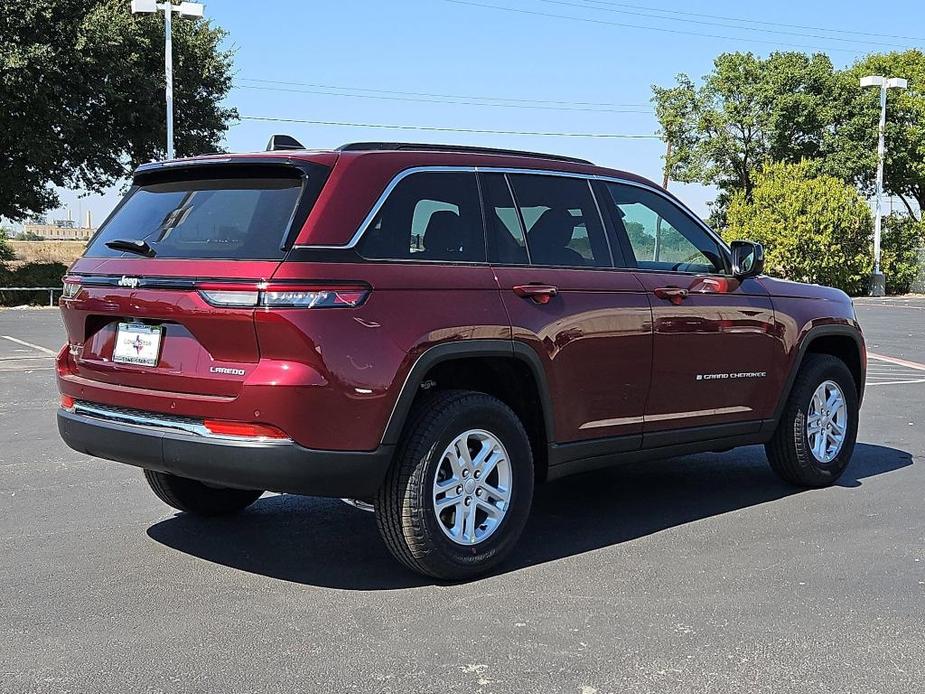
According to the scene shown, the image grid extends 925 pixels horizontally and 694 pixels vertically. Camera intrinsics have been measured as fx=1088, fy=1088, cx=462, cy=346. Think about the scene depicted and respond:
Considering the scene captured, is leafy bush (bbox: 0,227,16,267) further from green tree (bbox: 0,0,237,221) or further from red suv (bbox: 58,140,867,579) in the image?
red suv (bbox: 58,140,867,579)

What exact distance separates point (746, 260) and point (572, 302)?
4.87 ft

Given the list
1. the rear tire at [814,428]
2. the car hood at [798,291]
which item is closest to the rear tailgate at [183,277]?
the car hood at [798,291]

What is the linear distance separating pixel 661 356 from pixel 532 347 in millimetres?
974

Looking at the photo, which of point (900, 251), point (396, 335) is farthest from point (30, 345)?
point (900, 251)

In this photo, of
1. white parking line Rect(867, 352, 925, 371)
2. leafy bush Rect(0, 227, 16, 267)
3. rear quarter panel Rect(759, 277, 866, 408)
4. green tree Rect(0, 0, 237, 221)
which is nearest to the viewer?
rear quarter panel Rect(759, 277, 866, 408)

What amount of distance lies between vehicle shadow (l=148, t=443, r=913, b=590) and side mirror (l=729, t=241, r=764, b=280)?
133 centimetres

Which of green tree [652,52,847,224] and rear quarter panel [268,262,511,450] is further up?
green tree [652,52,847,224]

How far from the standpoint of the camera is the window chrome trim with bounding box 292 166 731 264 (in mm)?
4359

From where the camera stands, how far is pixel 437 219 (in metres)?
4.75

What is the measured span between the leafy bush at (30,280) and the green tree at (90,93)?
9.06ft

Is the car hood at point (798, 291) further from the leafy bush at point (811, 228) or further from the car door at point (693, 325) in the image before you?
the leafy bush at point (811, 228)

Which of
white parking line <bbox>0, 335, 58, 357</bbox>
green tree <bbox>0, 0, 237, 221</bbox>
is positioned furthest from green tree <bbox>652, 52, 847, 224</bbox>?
white parking line <bbox>0, 335, 58, 357</bbox>

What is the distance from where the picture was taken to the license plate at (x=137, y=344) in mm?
4488

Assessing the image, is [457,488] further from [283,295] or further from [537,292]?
[283,295]
